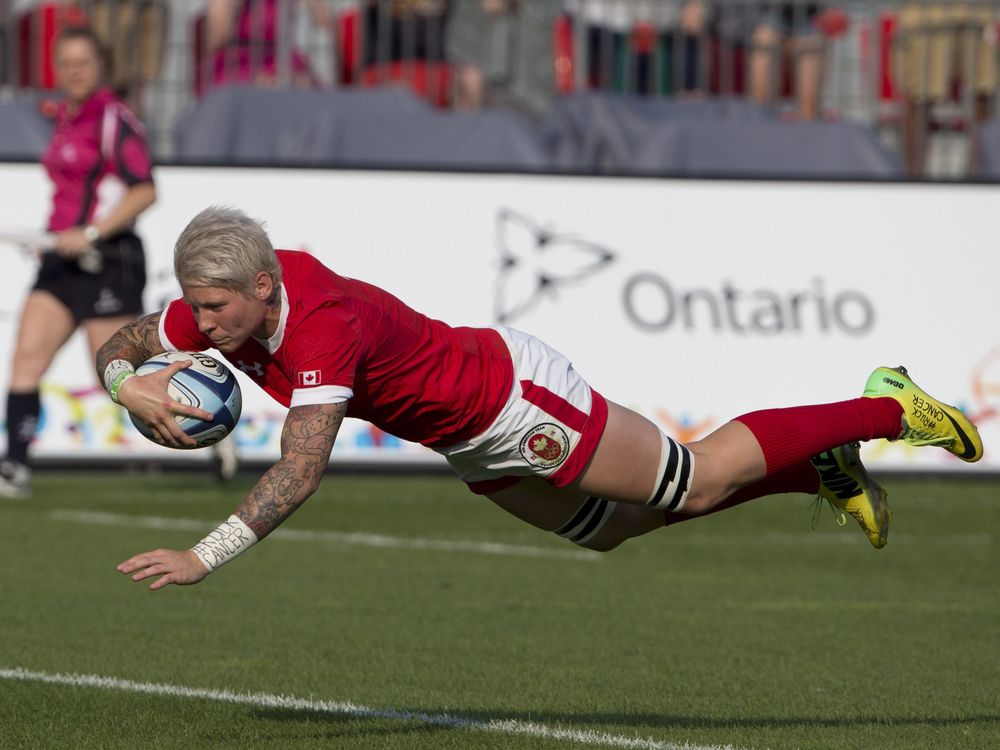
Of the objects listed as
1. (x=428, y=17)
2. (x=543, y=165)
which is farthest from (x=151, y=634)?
(x=428, y=17)

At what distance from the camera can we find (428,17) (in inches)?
696

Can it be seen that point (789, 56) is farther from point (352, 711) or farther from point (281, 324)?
point (281, 324)

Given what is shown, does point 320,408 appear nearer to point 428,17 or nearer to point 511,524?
point 511,524

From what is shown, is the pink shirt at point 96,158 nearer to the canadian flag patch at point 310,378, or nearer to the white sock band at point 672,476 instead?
the white sock band at point 672,476

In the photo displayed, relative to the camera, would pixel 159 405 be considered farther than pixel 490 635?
No

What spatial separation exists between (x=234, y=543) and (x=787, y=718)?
2.03 metres

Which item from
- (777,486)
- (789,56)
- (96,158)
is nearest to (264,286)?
(777,486)

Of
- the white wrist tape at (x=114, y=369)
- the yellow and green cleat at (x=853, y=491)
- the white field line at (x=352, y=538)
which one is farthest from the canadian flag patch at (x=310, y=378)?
the white field line at (x=352, y=538)

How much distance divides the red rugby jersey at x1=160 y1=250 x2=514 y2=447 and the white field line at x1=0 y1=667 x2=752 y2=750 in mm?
890

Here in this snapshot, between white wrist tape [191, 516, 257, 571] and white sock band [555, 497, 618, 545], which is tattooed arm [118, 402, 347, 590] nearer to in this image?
white wrist tape [191, 516, 257, 571]

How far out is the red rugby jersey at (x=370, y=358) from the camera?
217 inches

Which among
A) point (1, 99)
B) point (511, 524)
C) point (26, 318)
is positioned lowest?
point (511, 524)

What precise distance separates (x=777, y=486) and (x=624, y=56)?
12.1 meters

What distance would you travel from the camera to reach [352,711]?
626cm
